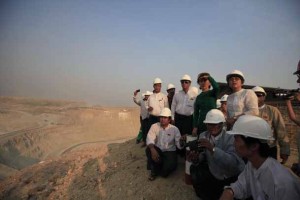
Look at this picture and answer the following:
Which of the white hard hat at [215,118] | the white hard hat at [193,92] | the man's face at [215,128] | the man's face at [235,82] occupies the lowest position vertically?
the man's face at [215,128]

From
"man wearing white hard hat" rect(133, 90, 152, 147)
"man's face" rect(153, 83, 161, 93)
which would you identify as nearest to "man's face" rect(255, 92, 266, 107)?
"man's face" rect(153, 83, 161, 93)

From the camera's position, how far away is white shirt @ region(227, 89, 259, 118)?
4.56 meters

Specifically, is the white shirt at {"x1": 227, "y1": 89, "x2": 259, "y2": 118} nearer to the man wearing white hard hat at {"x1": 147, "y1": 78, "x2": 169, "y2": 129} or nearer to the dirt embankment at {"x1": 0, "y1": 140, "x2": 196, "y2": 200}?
the dirt embankment at {"x1": 0, "y1": 140, "x2": 196, "y2": 200}

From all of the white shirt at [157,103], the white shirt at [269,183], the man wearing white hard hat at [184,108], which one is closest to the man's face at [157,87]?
the white shirt at [157,103]

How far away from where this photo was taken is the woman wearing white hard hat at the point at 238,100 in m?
4.56

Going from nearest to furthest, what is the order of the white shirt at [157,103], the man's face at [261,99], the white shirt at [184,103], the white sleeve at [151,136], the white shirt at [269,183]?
1. the white shirt at [269,183]
2. the man's face at [261,99]
3. the white sleeve at [151,136]
4. the white shirt at [184,103]
5. the white shirt at [157,103]

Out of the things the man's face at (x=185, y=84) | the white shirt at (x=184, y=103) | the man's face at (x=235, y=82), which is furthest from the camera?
the man's face at (x=185, y=84)

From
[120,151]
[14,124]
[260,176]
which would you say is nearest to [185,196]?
[260,176]

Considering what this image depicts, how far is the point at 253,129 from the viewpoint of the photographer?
261 cm

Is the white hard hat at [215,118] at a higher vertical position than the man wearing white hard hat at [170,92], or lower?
lower

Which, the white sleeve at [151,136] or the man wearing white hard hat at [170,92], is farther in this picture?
the man wearing white hard hat at [170,92]

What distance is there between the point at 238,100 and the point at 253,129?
2198 millimetres

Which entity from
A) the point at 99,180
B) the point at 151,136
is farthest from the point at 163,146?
the point at 99,180

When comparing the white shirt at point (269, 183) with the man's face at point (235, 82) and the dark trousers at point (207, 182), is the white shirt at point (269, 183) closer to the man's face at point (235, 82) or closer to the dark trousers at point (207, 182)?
the dark trousers at point (207, 182)
